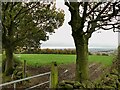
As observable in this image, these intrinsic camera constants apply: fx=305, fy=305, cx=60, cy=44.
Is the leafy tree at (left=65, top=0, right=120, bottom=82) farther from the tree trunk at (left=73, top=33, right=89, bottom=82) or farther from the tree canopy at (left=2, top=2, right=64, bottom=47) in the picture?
the tree canopy at (left=2, top=2, right=64, bottom=47)

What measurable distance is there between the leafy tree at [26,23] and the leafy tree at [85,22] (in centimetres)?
299

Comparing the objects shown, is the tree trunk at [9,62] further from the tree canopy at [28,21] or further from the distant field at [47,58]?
the distant field at [47,58]

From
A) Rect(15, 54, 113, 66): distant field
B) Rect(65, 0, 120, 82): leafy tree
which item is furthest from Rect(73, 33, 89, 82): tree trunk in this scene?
Rect(15, 54, 113, 66): distant field

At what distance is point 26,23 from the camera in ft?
43.7

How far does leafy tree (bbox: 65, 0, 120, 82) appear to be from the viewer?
959 centimetres

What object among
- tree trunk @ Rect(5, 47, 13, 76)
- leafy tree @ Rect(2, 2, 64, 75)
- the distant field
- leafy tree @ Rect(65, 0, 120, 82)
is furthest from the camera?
the distant field

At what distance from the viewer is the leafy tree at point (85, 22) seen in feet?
31.5

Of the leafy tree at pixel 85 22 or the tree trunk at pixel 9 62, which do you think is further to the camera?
the tree trunk at pixel 9 62

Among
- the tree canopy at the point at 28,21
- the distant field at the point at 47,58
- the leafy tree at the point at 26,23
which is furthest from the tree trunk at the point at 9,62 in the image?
the distant field at the point at 47,58

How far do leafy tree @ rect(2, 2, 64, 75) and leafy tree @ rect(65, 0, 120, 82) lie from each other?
2991 mm

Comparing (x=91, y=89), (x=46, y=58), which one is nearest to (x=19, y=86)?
(x=91, y=89)

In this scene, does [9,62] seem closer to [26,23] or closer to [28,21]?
[26,23]

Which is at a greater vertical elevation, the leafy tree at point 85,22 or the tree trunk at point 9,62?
the leafy tree at point 85,22

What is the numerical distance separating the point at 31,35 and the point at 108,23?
4309mm
